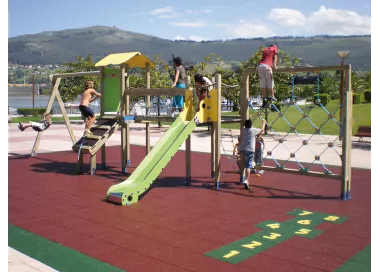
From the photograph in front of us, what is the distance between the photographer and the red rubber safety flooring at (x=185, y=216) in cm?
525

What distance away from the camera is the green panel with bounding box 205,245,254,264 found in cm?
518

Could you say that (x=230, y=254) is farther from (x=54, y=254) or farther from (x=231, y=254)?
(x=54, y=254)

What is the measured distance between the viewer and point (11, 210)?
24.9 ft

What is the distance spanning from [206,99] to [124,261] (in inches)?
185

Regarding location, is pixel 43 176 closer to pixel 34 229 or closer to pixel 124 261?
pixel 34 229

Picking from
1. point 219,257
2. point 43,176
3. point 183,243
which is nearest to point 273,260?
point 219,257

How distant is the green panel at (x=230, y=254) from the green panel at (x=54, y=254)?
3.98 feet

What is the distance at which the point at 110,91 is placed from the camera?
11297 mm

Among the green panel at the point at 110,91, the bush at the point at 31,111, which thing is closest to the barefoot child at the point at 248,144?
the green panel at the point at 110,91

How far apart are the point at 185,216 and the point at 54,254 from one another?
234 cm

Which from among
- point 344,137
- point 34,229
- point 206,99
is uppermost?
point 206,99
